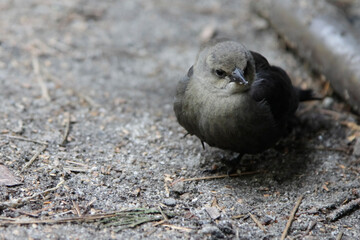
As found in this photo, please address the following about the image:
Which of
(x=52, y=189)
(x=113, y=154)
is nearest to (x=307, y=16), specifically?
(x=113, y=154)

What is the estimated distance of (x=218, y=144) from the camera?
3705mm

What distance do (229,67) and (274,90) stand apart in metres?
0.49

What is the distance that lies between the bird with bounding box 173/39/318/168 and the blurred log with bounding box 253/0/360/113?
110 cm

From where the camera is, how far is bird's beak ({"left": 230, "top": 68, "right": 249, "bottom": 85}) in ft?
11.4

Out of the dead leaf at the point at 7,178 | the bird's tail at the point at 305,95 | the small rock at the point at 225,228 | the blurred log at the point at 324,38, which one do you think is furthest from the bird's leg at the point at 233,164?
the dead leaf at the point at 7,178

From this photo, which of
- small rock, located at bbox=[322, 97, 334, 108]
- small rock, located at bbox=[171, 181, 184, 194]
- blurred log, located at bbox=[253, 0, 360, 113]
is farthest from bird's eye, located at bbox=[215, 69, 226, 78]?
small rock, located at bbox=[322, 97, 334, 108]

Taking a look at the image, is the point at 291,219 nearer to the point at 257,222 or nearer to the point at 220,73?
A: the point at 257,222

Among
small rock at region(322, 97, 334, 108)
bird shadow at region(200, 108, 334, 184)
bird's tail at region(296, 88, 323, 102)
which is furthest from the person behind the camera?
small rock at region(322, 97, 334, 108)

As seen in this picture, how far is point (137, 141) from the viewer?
4227 mm

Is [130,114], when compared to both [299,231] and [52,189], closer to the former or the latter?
[52,189]

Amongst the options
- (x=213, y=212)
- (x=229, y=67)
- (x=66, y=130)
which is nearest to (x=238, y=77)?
(x=229, y=67)

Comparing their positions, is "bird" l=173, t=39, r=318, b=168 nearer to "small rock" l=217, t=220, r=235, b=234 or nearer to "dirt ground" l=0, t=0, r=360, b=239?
"dirt ground" l=0, t=0, r=360, b=239

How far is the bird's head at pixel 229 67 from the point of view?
11.6 feet

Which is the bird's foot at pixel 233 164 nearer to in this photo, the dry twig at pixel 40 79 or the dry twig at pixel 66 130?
the dry twig at pixel 66 130
